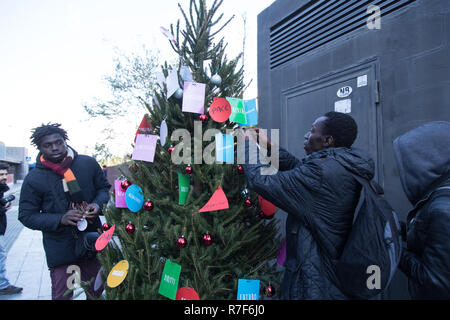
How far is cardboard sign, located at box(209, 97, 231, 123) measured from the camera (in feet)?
6.03

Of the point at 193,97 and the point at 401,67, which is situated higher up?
the point at 401,67

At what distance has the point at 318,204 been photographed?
1.44m

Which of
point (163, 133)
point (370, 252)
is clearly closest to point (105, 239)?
point (163, 133)

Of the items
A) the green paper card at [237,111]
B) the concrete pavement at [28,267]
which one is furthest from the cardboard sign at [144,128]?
the concrete pavement at [28,267]

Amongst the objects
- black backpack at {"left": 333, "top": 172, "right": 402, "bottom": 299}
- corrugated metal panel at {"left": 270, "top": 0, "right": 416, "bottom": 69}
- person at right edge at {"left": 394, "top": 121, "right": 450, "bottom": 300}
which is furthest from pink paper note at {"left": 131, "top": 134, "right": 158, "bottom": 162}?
corrugated metal panel at {"left": 270, "top": 0, "right": 416, "bottom": 69}

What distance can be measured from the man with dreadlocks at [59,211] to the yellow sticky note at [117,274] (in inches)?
29.1

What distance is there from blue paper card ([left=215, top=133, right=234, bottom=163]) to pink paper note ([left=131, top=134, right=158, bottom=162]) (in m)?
0.41

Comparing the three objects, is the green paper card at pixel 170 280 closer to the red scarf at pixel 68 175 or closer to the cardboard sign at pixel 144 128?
the cardboard sign at pixel 144 128

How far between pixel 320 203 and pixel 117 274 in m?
1.19

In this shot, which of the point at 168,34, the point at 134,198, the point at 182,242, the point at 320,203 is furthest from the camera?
the point at 168,34

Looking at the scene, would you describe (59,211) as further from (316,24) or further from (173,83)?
(316,24)

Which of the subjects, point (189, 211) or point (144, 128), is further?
point (144, 128)

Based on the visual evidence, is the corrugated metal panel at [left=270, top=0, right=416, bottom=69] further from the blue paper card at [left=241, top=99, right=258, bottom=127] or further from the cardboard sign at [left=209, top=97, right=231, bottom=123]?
the cardboard sign at [left=209, top=97, right=231, bottom=123]
